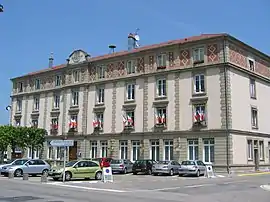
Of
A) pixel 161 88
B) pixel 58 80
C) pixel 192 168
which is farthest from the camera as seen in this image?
pixel 58 80

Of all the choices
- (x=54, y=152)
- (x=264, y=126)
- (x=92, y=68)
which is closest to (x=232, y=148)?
(x=264, y=126)

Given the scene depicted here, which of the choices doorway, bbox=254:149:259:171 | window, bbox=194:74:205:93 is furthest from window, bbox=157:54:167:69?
doorway, bbox=254:149:259:171

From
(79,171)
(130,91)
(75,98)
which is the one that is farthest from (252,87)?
(79,171)

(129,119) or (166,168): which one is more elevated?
(129,119)

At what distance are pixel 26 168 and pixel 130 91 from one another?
16.6 metres

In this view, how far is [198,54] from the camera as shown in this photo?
127ft

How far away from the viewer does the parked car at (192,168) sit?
3194 cm

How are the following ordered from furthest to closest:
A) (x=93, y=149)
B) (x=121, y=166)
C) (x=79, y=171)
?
(x=93, y=149)
(x=121, y=166)
(x=79, y=171)

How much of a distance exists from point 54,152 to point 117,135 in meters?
11.0

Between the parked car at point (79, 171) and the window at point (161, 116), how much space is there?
13585mm

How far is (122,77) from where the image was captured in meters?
44.2

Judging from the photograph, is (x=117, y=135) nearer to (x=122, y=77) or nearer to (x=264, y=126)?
(x=122, y=77)

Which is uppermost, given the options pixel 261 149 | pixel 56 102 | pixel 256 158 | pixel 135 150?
pixel 56 102

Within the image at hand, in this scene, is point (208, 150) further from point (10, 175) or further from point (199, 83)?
point (10, 175)
